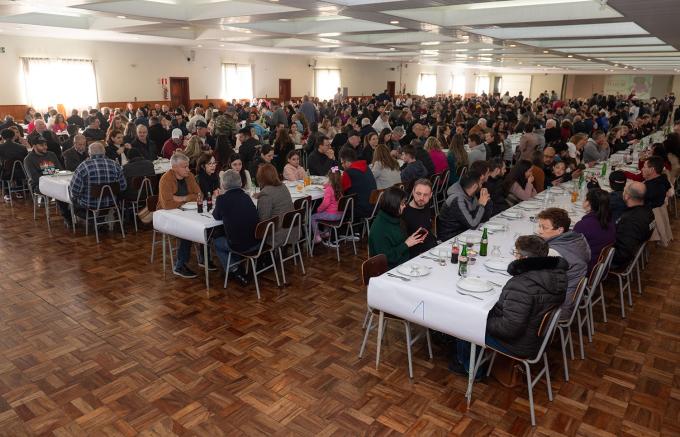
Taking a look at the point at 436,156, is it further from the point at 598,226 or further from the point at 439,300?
the point at 439,300

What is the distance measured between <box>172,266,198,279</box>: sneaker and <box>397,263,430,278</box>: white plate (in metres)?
2.74

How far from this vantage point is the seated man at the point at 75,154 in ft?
23.9

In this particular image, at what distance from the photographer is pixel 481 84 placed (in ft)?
131

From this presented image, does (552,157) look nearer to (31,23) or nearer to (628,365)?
(628,365)

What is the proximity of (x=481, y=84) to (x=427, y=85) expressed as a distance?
9684 mm

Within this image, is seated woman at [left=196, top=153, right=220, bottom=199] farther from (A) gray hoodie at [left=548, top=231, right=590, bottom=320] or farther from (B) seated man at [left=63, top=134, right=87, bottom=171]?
(A) gray hoodie at [left=548, top=231, right=590, bottom=320]

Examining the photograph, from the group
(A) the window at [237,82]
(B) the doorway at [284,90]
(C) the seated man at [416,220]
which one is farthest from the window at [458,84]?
(C) the seated man at [416,220]

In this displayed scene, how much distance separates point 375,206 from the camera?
6105 mm

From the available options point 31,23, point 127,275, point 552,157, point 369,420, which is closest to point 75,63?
point 31,23

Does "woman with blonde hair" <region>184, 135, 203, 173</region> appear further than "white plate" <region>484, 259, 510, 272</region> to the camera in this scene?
Yes

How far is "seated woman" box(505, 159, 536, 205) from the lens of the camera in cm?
591

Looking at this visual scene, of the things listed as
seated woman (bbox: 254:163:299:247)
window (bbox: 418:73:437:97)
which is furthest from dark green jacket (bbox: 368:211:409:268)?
window (bbox: 418:73:437:97)

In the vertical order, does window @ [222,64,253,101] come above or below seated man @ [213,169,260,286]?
above

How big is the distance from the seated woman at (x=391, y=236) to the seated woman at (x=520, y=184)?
2573 mm
